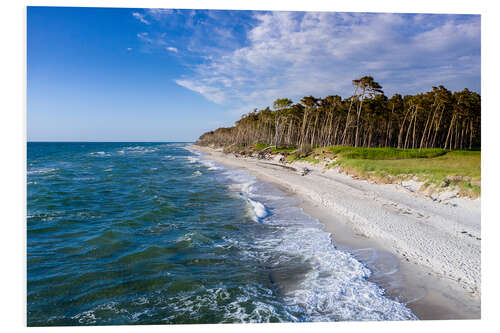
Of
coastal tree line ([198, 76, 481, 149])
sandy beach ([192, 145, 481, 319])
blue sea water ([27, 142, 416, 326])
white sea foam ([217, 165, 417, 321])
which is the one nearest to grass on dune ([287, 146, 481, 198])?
sandy beach ([192, 145, 481, 319])

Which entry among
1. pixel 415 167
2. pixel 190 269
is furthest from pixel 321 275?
pixel 415 167

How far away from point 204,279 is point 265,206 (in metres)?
7.39

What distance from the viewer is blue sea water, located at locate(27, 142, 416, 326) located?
4699 millimetres

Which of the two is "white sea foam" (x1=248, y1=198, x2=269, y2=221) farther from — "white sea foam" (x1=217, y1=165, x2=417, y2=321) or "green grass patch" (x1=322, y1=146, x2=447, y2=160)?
"green grass patch" (x1=322, y1=146, x2=447, y2=160)

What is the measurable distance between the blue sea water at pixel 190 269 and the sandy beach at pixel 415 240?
0.53 meters

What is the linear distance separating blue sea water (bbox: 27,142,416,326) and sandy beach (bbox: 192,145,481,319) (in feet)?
1.75

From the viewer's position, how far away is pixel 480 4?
5922 mm

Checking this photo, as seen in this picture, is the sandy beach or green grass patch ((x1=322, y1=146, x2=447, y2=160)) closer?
the sandy beach

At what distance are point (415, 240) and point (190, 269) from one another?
6539 millimetres

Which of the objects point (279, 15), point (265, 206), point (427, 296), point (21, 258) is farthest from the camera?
point (265, 206)

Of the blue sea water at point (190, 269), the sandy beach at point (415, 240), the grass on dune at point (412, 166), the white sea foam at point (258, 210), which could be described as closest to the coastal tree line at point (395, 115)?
the grass on dune at point (412, 166)

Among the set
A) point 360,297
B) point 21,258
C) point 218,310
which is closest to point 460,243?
point 360,297
